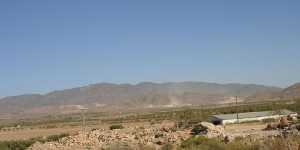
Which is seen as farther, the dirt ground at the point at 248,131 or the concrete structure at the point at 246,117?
the concrete structure at the point at 246,117

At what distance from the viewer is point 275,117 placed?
6228 cm

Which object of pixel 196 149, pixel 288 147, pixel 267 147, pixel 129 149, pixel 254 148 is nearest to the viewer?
pixel 288 147

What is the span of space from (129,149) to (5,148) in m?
28.7

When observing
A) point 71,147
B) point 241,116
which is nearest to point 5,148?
point 71,147

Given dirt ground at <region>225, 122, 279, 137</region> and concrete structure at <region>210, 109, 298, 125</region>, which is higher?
concrete structure at <region>210, 109, 298, 125</region>

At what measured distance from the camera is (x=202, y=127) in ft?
151

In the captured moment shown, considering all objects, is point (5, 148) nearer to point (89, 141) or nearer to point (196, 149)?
point (89, 141)

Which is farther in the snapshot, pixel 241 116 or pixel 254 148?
pixel 241 116

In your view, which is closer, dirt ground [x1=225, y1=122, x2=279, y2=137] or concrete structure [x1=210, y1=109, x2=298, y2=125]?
dirt ground [x1=225, y1=122, x2=279, y2=137]

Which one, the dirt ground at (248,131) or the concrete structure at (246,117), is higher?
the concrete structure at (246,117)

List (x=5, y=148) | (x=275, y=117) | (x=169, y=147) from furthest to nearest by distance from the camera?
(x=275, y=117), (x=5, y=148), (x=169, y=147)

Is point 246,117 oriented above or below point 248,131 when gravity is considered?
above

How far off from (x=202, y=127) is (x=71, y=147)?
12511 mm

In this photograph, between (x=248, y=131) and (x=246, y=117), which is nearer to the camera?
(x=248, y=131)
